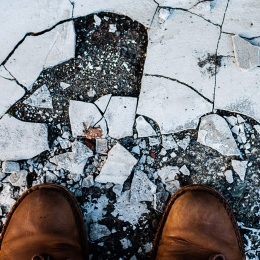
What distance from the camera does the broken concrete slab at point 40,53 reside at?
2768mm

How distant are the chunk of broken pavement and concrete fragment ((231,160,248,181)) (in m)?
0.53

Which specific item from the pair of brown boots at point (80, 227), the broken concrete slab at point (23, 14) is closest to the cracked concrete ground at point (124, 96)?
the broken concrete slab at point (23, 14)

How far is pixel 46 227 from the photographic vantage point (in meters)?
2.68

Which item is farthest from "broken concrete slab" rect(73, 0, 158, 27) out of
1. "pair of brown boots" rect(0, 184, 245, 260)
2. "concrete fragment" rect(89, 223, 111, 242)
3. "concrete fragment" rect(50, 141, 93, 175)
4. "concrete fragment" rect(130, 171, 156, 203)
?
"concrete fragment" rect(89, 223, 111, 242)

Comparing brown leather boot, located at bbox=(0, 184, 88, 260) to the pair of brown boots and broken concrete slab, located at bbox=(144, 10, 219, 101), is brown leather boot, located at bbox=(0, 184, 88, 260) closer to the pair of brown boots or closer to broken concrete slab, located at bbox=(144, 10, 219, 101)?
the pair of brown boots

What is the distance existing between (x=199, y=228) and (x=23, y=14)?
5.10 feet

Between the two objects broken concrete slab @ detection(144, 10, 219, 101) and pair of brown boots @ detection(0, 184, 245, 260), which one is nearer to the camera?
pair of brown boots @ detection(0, 184, 245, 260)

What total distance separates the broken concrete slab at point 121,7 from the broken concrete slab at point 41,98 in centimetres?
46

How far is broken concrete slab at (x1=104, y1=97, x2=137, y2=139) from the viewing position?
9.14 feet

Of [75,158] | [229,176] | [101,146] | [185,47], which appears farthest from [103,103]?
[229,176]

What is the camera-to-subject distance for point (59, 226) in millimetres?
2693

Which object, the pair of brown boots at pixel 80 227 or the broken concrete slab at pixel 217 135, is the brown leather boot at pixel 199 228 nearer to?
Result: the pair of brown boots at pixel 80 227

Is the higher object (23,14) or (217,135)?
(23,14)

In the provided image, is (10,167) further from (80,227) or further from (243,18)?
(243,18)
